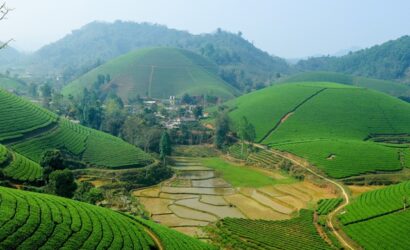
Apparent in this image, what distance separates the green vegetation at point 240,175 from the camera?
2889 inches

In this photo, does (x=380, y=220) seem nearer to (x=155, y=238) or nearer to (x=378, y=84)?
(x=155, y=238)

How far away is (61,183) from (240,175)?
119ft

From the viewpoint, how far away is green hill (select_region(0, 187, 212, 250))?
28.8m

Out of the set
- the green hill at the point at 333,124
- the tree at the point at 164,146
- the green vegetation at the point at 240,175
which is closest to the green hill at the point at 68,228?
the green vegetation at the point at 240,175

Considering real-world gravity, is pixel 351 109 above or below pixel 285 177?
above

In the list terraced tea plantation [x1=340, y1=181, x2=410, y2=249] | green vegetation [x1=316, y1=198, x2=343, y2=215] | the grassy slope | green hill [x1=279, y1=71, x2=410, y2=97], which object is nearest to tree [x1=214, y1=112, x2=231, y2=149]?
green vegetation [x1=316, y1=198, x2=343, y2=215]

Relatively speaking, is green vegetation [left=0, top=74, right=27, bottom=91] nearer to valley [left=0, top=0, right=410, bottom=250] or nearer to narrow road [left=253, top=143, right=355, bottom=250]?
valley [left=0, top=0, right=410, bottom=250]

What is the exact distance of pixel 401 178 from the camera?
72938 mm

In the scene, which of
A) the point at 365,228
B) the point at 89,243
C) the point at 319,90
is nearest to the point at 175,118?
the point at 319,90

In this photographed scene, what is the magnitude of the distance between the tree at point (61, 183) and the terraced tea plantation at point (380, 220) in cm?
3159

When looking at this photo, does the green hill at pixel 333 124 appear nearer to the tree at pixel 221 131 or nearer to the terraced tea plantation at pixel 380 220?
the tree at pixel 221 131

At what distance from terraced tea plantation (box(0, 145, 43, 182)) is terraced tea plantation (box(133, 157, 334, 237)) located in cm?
1472

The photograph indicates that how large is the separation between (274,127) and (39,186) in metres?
64.5

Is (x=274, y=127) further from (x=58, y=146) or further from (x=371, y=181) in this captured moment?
(x=58, y=146)
